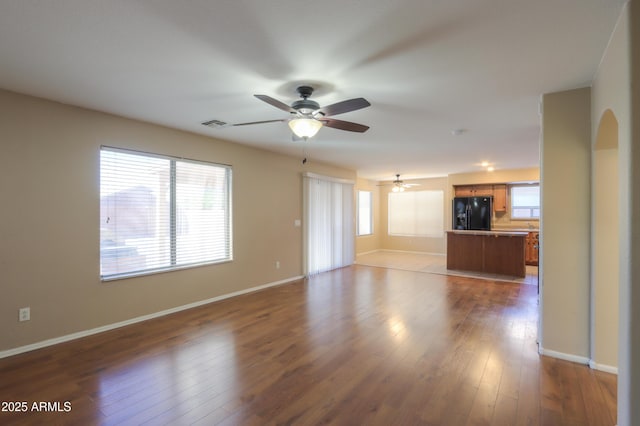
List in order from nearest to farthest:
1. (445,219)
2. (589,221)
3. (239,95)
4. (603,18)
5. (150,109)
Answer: (603,18) → (589,221) → (239,95) → (150,109) → (445,219)

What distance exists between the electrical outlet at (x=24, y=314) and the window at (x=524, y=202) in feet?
32.4

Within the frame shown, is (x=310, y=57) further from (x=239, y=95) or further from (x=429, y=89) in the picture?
(x=429, y=89)

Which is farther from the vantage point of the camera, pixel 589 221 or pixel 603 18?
pixel 589 221

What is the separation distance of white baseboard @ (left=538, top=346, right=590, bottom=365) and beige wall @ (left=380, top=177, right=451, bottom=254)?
21.1 ft

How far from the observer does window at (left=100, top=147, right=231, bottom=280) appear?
139 inches

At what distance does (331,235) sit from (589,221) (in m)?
4.92

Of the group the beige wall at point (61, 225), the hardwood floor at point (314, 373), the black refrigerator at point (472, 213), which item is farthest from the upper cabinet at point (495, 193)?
the beige wall at point (61, 225)

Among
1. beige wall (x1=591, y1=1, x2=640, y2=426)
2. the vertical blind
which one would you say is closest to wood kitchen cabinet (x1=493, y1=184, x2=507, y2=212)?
the vertical blind

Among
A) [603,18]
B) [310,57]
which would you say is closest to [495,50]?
[603,18]

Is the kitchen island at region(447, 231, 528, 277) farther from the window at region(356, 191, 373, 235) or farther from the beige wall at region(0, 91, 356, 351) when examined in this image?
the beige wall at region(0, 91, 356, 351)

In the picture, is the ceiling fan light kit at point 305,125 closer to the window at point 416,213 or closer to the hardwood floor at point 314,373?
the hardwood floor at point 314,373

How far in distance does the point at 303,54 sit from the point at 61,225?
3.10 metres

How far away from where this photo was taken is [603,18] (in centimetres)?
176

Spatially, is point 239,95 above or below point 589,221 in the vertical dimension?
above
